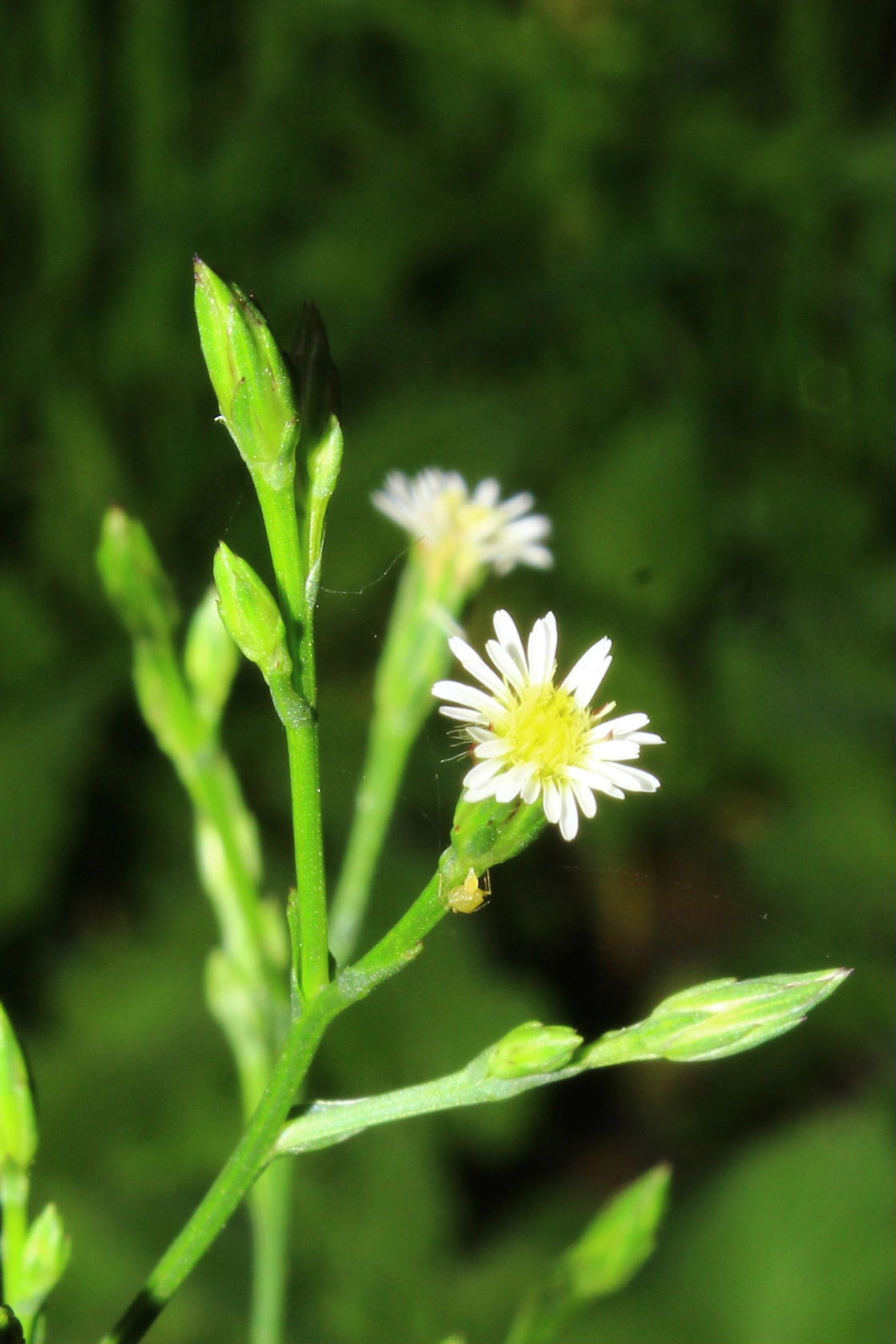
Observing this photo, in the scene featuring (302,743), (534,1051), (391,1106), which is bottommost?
(391,1106)

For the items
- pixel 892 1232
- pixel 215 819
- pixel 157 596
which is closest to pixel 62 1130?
pixel 215 819

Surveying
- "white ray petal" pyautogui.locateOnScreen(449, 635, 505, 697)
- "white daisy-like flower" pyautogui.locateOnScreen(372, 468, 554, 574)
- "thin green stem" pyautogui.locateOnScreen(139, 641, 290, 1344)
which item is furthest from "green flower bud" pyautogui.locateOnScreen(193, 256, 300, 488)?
"white daisy-like flower" pyautogui.locateOnScreen(372, 468, 554, 574)

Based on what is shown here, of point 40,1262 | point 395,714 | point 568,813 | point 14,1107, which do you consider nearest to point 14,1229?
point 40,1262

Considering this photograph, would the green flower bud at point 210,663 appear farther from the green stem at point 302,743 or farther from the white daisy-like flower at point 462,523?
the green stem at point 302,743

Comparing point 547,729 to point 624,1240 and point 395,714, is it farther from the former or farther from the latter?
point 624,1240

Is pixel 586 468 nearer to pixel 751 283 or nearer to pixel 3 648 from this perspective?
pixel 751 283

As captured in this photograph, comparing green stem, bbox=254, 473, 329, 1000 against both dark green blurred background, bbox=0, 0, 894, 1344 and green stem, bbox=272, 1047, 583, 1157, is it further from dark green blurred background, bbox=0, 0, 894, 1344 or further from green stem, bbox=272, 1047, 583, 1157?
dark green blurred background, bbox=0, 0, 894, 1344

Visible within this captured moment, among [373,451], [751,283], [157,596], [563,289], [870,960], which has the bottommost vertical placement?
[157,596]
